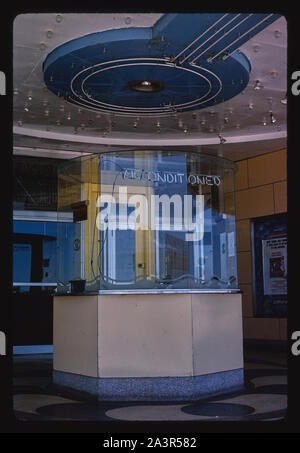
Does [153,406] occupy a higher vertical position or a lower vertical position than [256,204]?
lower

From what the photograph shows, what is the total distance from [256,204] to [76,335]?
5.27m

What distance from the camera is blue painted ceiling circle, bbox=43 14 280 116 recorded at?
210 inches

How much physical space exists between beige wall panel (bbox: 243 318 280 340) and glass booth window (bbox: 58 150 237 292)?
3775mm

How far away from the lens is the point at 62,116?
8.03 metres

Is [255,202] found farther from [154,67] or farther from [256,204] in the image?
[154,67]

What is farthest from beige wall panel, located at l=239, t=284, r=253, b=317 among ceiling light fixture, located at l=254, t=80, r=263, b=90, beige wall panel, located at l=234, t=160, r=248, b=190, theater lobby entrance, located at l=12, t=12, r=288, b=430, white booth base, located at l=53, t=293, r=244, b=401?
white booth base, located at l=53, t=293, r=244, b=401

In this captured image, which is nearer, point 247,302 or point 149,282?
point 149,282

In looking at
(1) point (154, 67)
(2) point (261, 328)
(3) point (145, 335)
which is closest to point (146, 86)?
(1) point (154, 67)

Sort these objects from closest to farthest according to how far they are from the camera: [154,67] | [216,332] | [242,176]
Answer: [216,332] → [154,67] → [242,176]

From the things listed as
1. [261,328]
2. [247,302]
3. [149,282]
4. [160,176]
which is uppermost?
[160,176]

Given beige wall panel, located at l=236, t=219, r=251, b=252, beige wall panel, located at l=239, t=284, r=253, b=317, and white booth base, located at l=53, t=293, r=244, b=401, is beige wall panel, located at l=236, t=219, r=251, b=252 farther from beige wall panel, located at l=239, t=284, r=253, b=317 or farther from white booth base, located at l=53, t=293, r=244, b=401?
white booth base, located at l=53, t=293, r=244, b=401

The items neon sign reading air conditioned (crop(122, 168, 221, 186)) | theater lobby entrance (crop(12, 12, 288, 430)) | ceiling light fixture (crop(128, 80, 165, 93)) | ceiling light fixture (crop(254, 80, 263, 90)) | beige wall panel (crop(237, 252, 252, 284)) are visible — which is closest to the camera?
→ theater lobby entrance (crop(12, 12, 288, 430))

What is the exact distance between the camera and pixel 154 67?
241 inches
